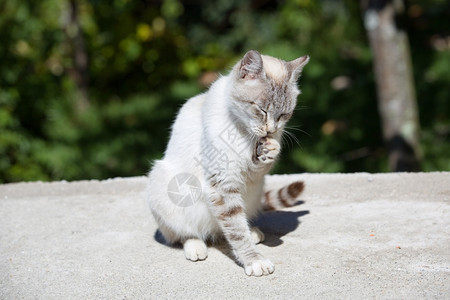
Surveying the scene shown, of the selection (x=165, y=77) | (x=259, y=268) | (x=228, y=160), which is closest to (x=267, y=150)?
(x=228, y=160)

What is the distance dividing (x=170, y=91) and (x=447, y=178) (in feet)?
20.7

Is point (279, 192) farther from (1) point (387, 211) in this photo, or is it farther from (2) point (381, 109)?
(2) point (381, 109)

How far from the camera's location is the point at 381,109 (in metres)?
6.85

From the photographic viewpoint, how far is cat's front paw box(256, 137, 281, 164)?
3.45 metres

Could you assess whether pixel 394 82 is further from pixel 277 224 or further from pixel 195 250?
pixel 195 250

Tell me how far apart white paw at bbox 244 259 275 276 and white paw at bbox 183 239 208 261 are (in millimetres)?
390

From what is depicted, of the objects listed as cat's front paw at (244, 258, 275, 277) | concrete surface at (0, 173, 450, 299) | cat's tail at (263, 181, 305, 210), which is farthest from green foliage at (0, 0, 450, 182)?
cat's front paw at (244, 258, 275, 277)

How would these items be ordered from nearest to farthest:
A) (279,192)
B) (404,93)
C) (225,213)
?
(225,213) → (279,192) → (404,93)

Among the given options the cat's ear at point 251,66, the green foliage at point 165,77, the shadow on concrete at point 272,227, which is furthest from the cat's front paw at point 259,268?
the green foliage at point 165,77

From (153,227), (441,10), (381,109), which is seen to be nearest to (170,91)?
(381,109)

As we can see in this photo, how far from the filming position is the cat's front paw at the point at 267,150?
3447mm

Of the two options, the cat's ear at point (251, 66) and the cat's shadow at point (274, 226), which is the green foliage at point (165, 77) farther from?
the cat's ear at point (251, 66)

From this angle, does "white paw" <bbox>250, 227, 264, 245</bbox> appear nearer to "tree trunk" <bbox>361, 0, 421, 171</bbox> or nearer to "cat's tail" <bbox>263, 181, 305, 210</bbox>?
"cat's tail" <bbox>263, 181, 305, 210</bbox>

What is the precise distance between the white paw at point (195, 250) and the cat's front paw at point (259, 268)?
1.28 feet
